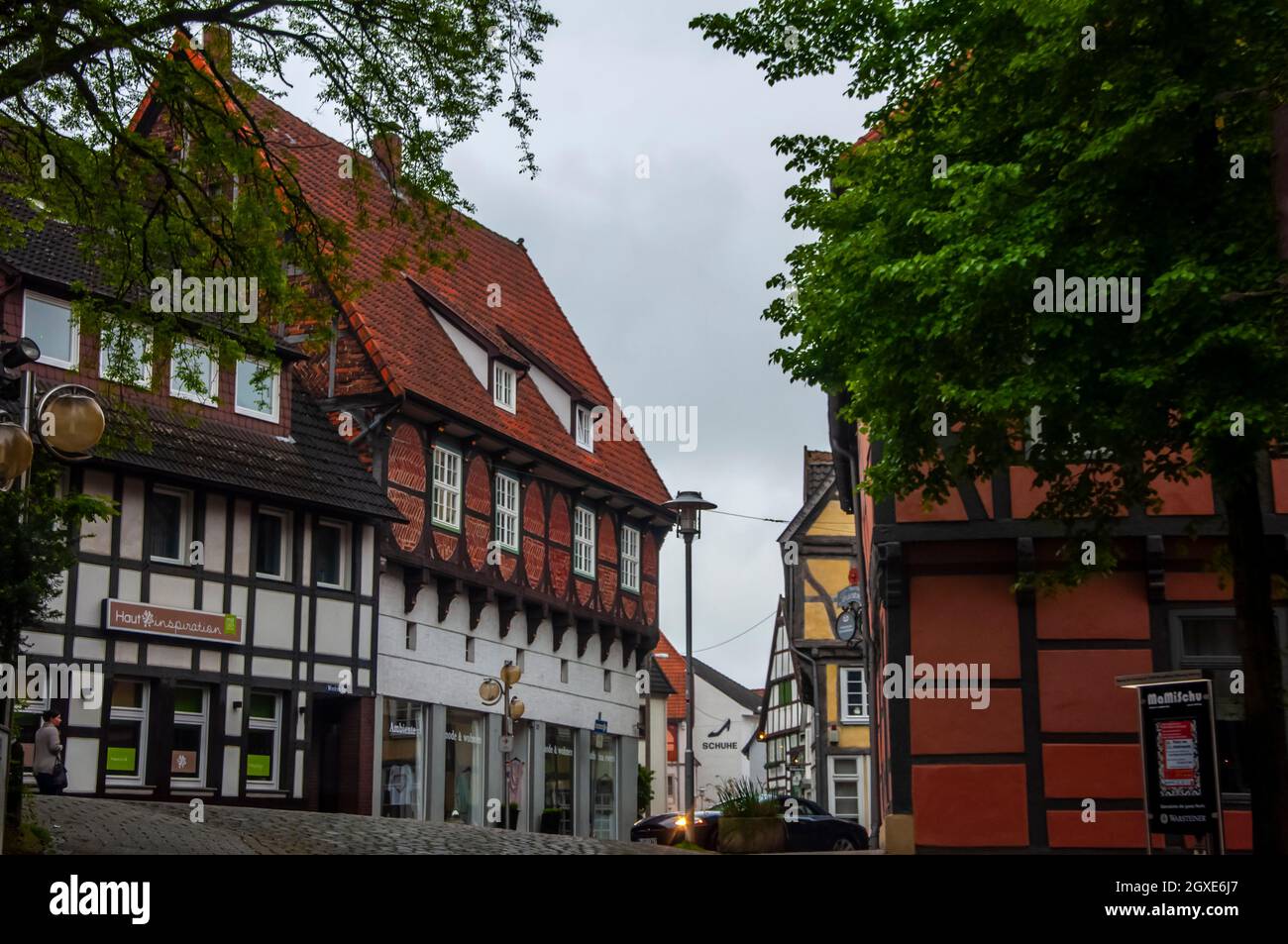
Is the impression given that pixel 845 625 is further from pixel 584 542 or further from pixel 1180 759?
pixel 1180 759

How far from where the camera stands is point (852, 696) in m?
46.0

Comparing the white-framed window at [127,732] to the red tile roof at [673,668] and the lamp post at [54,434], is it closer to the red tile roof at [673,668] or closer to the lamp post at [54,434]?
the lamp post at [54,434]

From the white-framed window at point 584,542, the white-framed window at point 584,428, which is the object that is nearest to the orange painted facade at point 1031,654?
the white-framed window at point 584,542

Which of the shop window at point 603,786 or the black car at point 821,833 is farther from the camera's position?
the shop window at point 603,786

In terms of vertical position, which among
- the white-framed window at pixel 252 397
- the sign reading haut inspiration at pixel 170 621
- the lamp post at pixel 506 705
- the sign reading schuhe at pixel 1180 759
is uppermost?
the white-framed window at pixel 252 397

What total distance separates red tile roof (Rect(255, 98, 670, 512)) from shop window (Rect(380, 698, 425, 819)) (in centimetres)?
593

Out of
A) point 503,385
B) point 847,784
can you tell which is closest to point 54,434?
point 503,385

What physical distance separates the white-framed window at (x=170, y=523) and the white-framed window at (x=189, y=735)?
2094 mm

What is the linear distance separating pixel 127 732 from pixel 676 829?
29.7 feet

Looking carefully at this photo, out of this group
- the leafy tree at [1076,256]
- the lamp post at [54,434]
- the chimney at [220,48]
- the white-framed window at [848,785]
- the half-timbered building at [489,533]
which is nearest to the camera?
the lamp post at [54,434]

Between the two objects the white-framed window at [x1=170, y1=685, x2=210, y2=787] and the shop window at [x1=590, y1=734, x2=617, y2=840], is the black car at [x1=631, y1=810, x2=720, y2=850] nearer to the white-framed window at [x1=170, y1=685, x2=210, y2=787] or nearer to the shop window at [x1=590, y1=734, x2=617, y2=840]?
the white-framed window at [x1=170, y1=685, x2=210, y2=787]

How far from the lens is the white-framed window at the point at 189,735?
26.2 meters

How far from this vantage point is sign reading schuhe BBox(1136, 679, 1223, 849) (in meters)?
15.1
